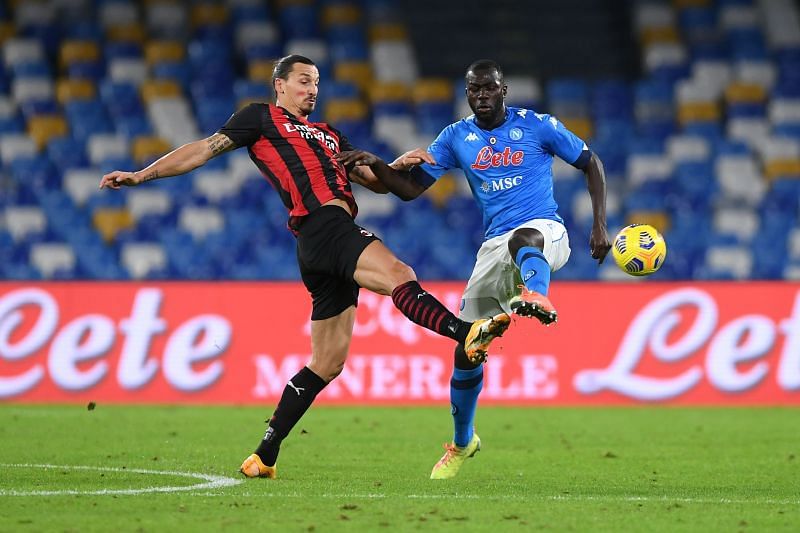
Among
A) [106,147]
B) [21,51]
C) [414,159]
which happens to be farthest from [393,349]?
[21,51]

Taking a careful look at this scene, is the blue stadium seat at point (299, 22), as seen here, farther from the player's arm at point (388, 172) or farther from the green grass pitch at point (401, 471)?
the player's arm at point (388, 172)

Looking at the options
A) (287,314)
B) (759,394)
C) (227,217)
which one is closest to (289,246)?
(227,217)

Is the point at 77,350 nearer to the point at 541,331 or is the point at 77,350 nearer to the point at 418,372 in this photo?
the point at 418,372

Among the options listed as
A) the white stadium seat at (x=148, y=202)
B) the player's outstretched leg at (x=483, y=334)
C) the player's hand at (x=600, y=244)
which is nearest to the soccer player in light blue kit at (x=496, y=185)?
the player's hand at (x=600, y=244)

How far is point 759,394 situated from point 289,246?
614cm

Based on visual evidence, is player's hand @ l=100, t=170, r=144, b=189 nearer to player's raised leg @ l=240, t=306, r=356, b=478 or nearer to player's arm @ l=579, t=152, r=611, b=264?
player's raised leg @ l=240, t=306, r=356, b=478

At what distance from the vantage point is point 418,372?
12781 millimetres

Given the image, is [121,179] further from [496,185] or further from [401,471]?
[401,471]

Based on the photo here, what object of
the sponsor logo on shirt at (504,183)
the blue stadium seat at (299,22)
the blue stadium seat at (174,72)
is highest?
the blue stadium seat at (299,22)

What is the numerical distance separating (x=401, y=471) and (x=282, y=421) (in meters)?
0.93

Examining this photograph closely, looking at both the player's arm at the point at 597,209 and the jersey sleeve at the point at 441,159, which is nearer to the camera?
the player's arm at the point at 597,209

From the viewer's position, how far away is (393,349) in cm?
1273

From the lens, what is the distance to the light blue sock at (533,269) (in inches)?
259

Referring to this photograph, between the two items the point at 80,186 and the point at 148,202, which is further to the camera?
the point at 80,186
